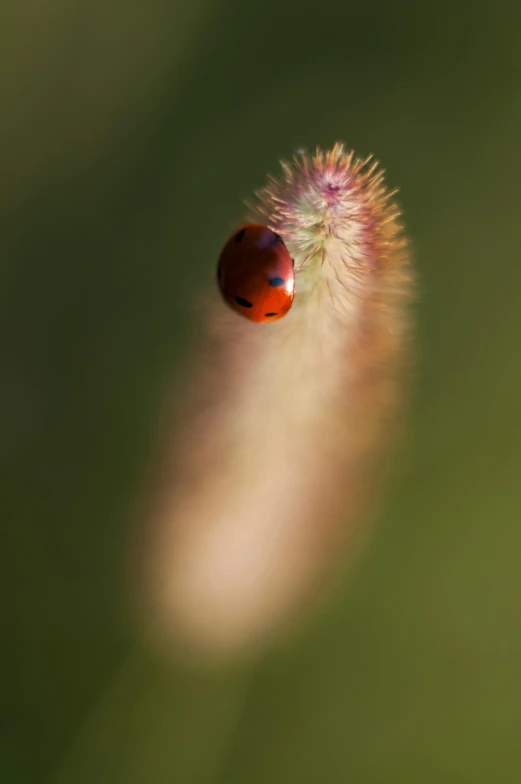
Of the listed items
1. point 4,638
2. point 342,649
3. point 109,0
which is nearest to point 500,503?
point 342,649

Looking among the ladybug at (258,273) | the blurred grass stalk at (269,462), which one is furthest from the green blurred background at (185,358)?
the ladybug at (258,273)

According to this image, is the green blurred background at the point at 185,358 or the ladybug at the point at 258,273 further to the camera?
the green blurred background at the point at 185,358

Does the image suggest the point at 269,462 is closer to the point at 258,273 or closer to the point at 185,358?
the point at 185,358

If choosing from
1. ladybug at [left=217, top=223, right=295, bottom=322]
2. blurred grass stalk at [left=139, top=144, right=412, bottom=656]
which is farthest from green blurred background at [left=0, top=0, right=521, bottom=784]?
ladybug at [left=217, top=223, right=295, bottom=322]

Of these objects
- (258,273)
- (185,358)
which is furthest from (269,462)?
(258,273)

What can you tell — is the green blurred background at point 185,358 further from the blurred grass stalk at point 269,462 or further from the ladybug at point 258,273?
the ladybug at point 258,273
